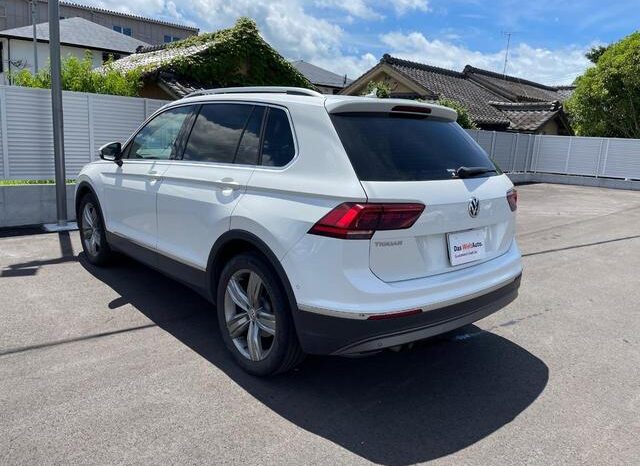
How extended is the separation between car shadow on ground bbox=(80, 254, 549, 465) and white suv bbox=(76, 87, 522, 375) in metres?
0.27

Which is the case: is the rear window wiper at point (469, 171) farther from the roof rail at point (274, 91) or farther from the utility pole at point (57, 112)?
the utility pole at point (57, 112)

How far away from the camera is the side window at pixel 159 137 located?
14.2 ft

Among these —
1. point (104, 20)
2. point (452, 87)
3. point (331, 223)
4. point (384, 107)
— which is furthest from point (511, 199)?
point (104, 20)

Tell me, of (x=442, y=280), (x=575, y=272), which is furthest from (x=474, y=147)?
(x=575, y=272)

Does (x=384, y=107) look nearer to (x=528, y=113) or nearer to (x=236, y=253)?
(x=236, y=253)

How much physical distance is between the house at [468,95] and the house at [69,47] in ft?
54.8

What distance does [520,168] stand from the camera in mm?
21219

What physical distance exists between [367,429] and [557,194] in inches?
628

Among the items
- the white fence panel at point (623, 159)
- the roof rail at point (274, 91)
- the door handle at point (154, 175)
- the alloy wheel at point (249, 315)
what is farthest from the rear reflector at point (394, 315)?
the white fence panel at point (623, 159)

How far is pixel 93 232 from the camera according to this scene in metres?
5.67

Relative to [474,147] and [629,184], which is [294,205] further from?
[629,184]

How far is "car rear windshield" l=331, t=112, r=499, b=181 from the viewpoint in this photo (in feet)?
9.55

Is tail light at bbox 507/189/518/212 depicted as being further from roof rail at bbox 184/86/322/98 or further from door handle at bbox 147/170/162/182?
door handle at bbox 147/170/162/182

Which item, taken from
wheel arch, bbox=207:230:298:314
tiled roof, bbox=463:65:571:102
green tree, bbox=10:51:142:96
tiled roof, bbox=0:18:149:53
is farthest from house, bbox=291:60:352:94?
wheel arch, bbox=207:230:298:314
